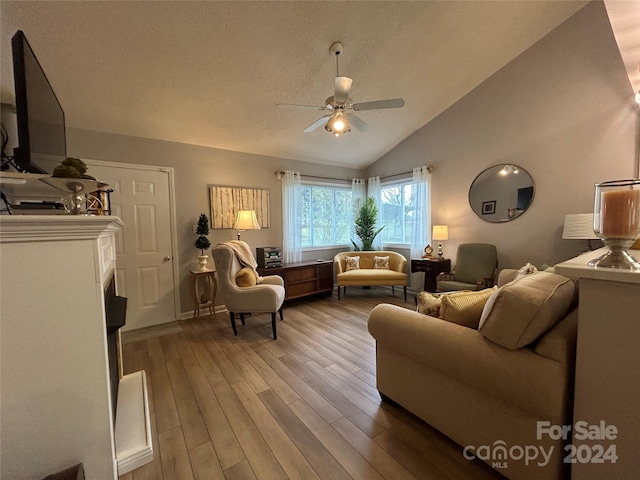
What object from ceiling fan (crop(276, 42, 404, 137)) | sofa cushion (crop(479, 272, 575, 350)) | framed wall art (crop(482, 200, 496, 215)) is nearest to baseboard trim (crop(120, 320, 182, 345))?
ceiling fan (crop(276, 42, 404, 137))

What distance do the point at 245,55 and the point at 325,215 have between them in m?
2.98

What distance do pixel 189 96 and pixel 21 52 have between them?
1847mm

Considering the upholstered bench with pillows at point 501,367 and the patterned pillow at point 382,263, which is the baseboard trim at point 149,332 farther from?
Result: the patterned pillow at point 382,263

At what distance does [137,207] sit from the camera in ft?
10.4

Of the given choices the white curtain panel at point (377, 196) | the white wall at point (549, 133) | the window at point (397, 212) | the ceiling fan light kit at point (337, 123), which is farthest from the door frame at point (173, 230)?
the white wall at point (549, 133)

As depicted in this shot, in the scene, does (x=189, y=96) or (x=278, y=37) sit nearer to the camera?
(x=278, y=37)

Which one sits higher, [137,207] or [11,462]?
[137,207]

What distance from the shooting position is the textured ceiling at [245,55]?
1.97 m

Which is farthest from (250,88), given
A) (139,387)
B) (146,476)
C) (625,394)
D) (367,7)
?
(625,394)

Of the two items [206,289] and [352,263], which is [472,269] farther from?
[206,289]

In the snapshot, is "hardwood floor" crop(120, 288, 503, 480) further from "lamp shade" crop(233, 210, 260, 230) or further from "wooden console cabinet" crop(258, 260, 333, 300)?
"lamp shade" crop(233, 210, 260, 230)

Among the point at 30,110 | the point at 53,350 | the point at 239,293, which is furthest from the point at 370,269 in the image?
the point at 30,110

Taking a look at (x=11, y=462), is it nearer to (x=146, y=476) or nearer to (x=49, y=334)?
(x=49, y=334)

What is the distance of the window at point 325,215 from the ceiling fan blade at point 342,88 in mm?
2464
